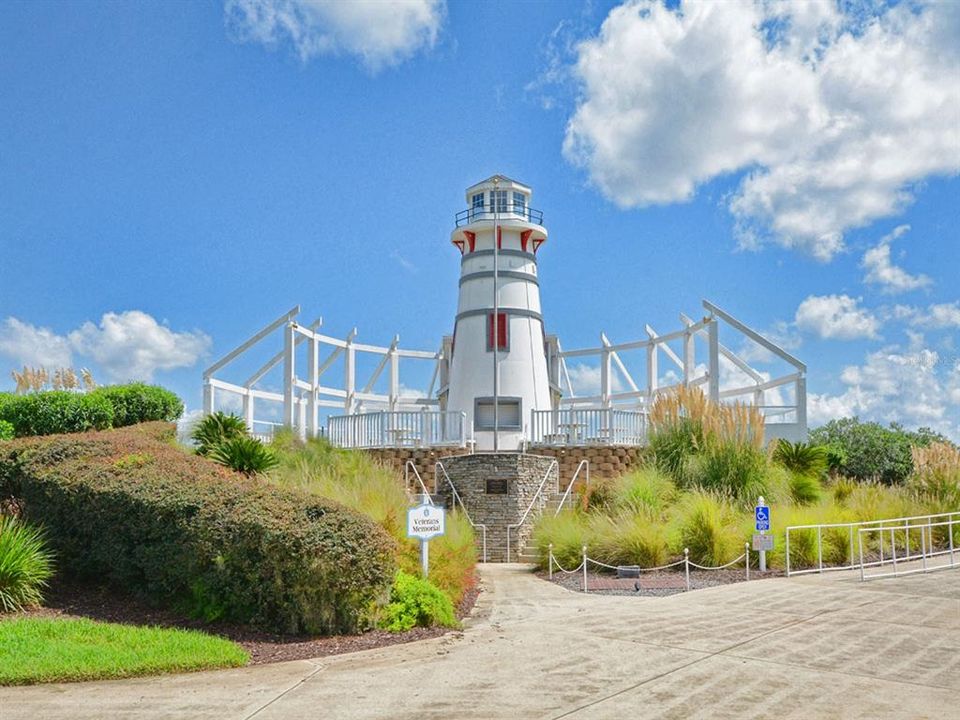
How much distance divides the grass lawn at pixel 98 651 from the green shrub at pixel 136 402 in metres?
11.0

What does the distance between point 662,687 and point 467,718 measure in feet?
5.71

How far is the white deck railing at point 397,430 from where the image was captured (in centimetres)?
2398

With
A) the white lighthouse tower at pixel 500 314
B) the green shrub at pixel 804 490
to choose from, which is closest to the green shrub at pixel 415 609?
the green shrub at pixel 804 490

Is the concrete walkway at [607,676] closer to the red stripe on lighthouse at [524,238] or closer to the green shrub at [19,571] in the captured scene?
the green shrub at [19,571]

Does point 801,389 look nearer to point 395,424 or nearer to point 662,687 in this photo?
point 395,424

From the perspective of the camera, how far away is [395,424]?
79.2 ft

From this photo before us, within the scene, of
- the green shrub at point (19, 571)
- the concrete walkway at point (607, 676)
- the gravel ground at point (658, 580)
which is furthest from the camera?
the gravel ground at point (658, 580)

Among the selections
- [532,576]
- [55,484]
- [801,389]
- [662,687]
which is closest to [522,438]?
[801,389]

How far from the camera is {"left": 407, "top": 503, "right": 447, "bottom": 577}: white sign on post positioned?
1079 cm

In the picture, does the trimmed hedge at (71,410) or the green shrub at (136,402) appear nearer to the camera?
the trimmed hedge at (71,410)

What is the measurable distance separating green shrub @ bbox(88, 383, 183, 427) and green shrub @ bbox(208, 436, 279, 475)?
4.74 metres

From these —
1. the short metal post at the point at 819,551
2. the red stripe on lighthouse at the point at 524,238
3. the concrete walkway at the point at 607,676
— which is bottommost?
the concrete walkway at the point at 607,676

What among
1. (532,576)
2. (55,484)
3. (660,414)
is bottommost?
(532,576)

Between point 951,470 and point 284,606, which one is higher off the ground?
point 951,470
